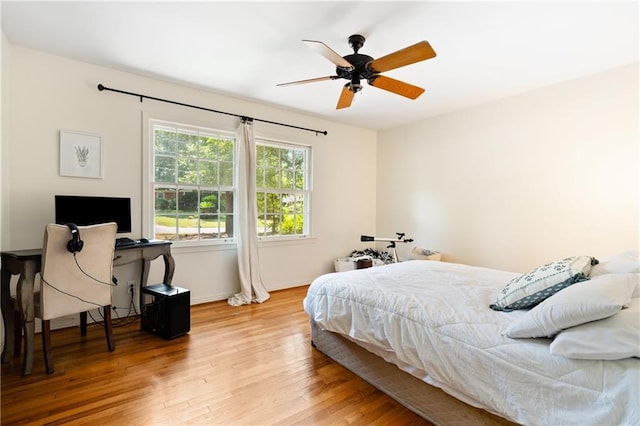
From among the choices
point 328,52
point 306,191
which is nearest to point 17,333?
point 328,52

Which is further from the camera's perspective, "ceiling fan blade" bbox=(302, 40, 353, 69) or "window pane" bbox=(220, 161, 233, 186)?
"window pane" bbox=(220, 161, 233, 186)

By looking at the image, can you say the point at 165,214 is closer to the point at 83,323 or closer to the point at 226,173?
the point at 226,173

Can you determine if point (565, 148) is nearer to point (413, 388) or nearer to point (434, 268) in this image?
point (434, 268)

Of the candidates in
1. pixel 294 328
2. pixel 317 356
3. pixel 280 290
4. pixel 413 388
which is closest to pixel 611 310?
pixel 413 388

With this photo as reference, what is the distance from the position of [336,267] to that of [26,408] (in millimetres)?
3765

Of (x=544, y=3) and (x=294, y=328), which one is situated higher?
(x=544, y=3)

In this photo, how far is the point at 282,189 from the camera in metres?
4.54

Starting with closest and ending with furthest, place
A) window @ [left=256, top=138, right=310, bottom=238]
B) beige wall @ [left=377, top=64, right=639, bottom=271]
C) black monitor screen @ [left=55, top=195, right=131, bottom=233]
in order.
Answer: black monitor screen @ [left=55, top=195, right=131, bottom=233] → beige wall @ [left=377, top=64, right=639, bottom=271] → window @ [left=256, top=138, right=310, bottom=238]

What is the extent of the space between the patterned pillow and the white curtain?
2886mm

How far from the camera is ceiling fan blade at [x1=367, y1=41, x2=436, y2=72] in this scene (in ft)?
6.54

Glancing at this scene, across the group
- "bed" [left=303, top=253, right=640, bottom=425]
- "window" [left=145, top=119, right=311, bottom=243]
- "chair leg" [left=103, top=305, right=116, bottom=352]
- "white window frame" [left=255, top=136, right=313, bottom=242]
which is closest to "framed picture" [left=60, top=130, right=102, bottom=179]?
"window" [left=145, top=119, right=311, bottom=243]

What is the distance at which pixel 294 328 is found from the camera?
3.02 meters

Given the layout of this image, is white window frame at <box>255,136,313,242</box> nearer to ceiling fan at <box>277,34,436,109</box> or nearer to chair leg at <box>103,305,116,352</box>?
ceiling fan at <box>277,34,436,109</box>

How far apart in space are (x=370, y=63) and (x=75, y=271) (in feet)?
8.77
